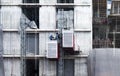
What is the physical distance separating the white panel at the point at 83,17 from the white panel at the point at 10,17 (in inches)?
149

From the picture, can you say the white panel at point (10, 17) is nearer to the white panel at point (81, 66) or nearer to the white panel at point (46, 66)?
the white panel at point (46, 66)

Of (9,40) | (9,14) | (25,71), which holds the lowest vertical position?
(25,71)

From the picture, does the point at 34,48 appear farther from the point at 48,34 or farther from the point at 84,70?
the point at 84,70

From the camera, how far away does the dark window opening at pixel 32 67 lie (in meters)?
28.1

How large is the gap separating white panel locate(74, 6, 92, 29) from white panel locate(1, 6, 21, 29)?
12.4ft

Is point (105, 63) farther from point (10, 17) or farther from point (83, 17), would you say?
point (10, 17)

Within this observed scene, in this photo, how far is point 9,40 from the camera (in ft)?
91.7

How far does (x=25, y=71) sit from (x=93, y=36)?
4.98m

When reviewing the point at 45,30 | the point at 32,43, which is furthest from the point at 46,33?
the point at 32,43

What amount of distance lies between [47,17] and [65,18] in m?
1.20

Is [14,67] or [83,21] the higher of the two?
[83,21]

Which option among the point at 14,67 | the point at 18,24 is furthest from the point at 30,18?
the point at 14,67

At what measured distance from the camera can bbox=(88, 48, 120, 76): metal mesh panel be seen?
17078mm

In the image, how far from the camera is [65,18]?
2769 centimetres
